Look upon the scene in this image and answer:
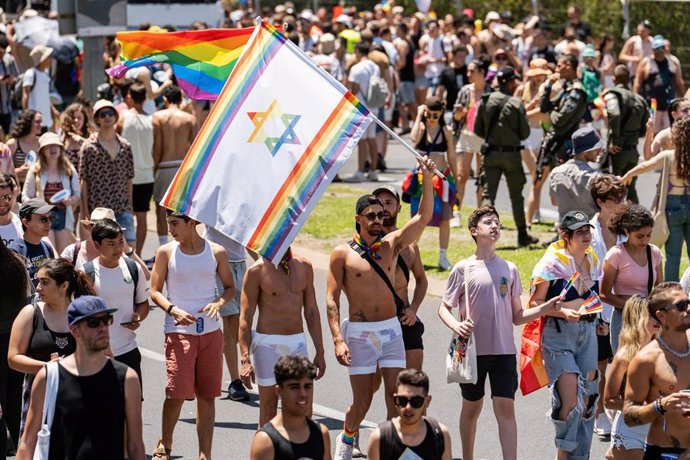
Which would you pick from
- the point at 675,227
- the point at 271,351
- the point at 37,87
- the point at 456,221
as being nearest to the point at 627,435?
the point at 271,351

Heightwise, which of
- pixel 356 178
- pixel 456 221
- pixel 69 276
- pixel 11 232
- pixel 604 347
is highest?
pixel 69 276

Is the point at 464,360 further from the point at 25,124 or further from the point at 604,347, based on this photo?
the point at 25,124

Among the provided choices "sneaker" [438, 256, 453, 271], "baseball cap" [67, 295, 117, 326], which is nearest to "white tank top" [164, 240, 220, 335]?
"baseball cap" [67, 295, 117, 326]

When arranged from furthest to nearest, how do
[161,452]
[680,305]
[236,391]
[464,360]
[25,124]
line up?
[25,124]
[236,391]
[161,452]
[464,360]
[680,305]

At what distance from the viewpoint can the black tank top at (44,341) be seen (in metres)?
8.45

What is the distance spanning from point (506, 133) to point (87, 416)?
31.4 feet

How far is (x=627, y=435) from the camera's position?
8.16m

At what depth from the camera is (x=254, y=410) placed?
1098 cm

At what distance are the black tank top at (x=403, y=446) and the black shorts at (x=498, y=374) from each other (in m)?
2.12

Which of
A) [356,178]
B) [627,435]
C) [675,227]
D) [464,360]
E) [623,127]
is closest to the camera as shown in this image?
[627,435]

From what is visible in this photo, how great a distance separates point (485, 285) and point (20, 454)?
328 cm

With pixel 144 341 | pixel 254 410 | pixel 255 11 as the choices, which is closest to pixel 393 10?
pixel 255 11

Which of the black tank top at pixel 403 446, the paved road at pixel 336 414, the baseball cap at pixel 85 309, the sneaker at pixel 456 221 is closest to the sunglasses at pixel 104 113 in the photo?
the paved road at pixel 336 414

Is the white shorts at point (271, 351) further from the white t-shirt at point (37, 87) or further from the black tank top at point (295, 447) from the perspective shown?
the white t-shirt at point (37, 87)
